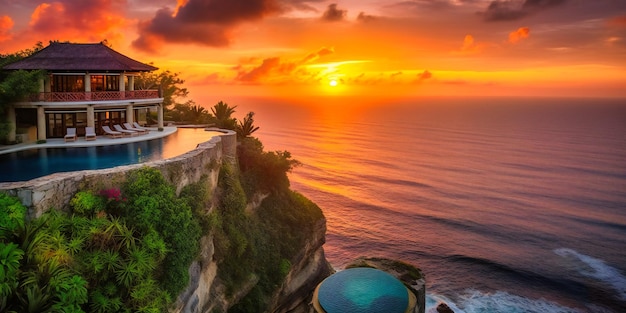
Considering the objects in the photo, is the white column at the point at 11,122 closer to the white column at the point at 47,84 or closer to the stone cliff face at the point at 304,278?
the white column at the point at 47,84

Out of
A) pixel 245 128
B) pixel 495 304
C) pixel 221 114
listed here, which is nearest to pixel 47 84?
pixel 221 114

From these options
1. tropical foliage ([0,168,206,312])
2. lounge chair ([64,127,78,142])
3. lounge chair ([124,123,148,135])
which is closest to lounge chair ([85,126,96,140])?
lounge chair ([64,127,78,142])

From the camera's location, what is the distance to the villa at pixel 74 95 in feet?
82.5

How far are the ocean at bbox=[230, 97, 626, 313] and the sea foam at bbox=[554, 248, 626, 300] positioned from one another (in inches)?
3.5

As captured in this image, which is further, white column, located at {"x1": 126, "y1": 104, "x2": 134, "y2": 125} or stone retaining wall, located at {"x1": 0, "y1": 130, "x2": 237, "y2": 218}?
white column, located at {"x1": 126, "y1": 104, "x2": 134, "y2": 125}

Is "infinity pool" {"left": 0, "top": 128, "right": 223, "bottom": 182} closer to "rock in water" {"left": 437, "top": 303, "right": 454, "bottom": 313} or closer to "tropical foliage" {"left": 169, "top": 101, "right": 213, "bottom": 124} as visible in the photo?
"tropical foliage" {"left": 169, "top": 101, "right": 213, "bottom": 124}

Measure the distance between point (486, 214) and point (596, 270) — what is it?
14.4m

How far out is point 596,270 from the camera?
114 feet

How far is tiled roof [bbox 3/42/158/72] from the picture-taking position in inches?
1009

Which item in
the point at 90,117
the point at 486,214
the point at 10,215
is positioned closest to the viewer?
the point at 10,215

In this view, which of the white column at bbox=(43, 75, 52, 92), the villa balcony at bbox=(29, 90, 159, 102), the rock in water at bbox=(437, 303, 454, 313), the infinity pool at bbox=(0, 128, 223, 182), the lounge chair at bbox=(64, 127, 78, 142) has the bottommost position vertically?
the rock in water at bbox=(437, 303, 454, 313)

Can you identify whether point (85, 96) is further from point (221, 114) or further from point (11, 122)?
point (221, 114)

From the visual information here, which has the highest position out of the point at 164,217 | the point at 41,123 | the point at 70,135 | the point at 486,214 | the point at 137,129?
the point at 41,123

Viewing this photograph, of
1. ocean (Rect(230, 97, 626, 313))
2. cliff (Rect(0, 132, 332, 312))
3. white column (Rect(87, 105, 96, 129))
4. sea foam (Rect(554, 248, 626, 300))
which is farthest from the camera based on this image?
ocean (Rect(230, 97, 626, 313))
